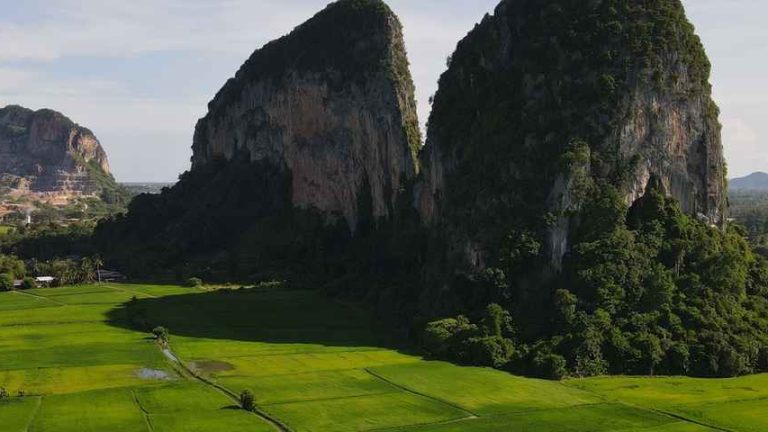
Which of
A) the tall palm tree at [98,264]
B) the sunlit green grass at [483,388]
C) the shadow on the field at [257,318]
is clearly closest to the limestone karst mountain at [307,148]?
the tall palm tree at [98,264]

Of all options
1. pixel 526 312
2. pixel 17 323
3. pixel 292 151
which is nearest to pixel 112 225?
pixel 292 151

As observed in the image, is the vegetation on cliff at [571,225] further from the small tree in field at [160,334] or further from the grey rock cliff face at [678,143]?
the small tree in field at [160,334]

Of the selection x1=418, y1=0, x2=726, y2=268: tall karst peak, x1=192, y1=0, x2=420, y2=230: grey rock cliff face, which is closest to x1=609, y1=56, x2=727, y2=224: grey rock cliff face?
x1=418, y1=0, x2=726, y2=268: tall karst peak

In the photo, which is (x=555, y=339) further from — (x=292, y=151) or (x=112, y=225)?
(x=112, y=225)

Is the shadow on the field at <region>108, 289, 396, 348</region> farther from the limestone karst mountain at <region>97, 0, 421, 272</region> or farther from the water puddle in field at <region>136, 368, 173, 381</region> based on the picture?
the limestone karst mountain at <region>97, 0, 421, 272</region>

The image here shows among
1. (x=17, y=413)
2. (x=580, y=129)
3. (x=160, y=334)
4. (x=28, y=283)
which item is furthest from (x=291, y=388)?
(x=28, y=283)
